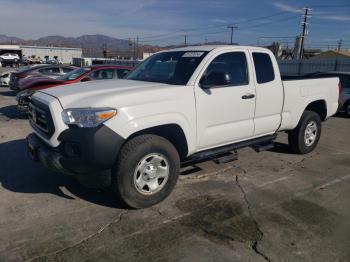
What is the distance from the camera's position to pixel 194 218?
373 centimetres

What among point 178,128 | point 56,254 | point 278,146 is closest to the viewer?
point 56,254

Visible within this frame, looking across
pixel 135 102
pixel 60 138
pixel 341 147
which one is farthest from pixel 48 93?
pixel 341 147

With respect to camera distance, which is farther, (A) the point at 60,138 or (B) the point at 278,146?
(B) the point at 278,146

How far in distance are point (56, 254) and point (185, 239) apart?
1217mm

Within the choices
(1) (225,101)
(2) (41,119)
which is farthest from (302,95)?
(2) (41,119)

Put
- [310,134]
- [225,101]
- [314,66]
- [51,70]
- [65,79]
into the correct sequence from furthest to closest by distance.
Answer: [314,66]
[51,70]
[65,79]
[310,134]
[225,101]

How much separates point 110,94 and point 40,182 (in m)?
1.89

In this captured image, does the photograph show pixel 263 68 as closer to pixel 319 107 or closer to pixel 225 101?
pixel 225 101

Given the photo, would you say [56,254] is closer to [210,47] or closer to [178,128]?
[178,128]

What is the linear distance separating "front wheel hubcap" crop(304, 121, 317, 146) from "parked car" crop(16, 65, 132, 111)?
5.09m

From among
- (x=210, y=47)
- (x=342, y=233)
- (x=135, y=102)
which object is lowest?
(x=342, y=233)

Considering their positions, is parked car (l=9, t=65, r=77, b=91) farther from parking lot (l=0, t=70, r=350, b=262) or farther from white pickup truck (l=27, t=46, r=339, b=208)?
white pickup truck (l=27, t=46, r=339, b=208)

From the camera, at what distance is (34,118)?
4223 mm

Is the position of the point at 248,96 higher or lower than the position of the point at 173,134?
higher
